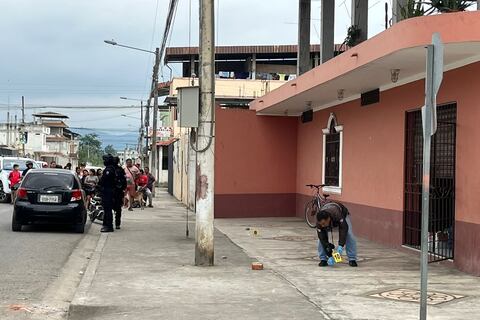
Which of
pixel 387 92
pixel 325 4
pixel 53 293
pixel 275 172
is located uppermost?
pixel 325 4

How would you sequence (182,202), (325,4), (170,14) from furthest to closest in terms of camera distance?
(182,202)
(170,14)
(325,4)

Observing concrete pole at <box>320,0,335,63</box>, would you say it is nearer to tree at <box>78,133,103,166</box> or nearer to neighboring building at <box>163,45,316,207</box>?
neighboring building at <box>163,45,316,207</box>

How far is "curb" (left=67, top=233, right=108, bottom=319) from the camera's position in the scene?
6.50m

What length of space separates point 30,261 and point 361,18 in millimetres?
9201

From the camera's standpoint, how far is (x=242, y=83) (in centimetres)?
3994

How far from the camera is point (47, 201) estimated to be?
1350cm

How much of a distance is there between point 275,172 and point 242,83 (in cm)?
2186

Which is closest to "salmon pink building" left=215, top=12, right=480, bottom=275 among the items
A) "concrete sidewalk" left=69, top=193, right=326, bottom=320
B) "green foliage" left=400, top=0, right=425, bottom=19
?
"green foliage" left=400, top=0, right=425, bottom=19

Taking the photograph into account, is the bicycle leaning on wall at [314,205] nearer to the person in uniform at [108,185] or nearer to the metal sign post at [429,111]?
the person in uniform at [108,185]

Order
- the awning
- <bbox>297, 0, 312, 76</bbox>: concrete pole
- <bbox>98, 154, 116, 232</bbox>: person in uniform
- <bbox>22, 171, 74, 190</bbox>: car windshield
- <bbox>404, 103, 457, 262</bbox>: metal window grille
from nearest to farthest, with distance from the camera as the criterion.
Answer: the awning, <bbox>404, 103, 457, 262</bbox>: metal window grille, <bbox>22, 171, 74, 190</bbox>: car windshield, <bbox>98, 154, 116, 232</bbox>: person in uniform, <bbox>297, 0, 312, 76</bbox>: concrete pole

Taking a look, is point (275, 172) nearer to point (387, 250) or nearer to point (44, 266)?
point (387, 250)

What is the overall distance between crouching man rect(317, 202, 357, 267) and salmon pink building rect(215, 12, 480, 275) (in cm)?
154

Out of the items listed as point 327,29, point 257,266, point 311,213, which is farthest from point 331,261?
point 327,29

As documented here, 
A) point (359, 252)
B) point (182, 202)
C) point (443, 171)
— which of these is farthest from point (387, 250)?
point (182, 202)
